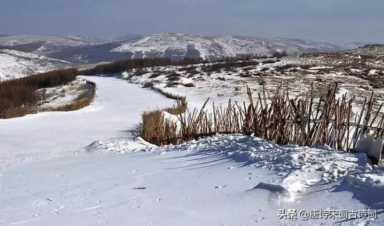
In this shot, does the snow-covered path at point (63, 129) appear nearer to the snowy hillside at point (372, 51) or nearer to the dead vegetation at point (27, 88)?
the dead vegetation at point (27, 88)

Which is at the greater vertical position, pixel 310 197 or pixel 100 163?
pixel 310 197

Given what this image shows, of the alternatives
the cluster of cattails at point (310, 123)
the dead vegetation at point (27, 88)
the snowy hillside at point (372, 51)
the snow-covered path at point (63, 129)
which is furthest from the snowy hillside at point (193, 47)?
the cluster of cattails at point (310, 123)

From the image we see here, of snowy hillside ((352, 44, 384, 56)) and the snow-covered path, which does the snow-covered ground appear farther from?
snowy hillside ((352, 44, 384, 56))

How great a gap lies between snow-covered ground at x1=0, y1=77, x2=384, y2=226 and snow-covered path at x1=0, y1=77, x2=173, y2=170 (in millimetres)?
1112

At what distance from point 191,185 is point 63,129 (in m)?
9.15

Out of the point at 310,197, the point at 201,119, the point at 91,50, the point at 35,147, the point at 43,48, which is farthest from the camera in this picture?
the point at 43,48

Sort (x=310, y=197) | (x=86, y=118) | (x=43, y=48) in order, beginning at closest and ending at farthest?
(x=310, y=197)
(x=86, y=118)
(x=43, y=48)

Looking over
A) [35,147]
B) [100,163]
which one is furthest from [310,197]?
[35,147]

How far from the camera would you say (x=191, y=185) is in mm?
5785

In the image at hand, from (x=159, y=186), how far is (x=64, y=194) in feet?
3.78

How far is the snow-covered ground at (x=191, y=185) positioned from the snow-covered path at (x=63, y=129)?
111cm

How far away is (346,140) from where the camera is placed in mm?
7488

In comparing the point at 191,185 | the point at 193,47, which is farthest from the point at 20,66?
the point at 191,185

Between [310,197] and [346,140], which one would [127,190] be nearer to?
[310,197]
